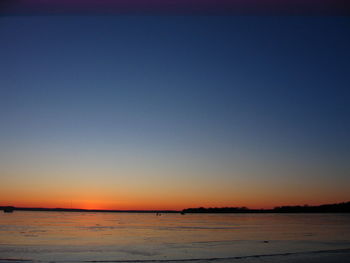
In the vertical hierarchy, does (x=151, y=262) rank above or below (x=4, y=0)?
below

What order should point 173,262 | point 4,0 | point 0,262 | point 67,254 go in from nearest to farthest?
point 4,0 → point 0,262 → point 173,262 → point 67,254

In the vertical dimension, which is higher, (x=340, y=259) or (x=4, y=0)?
(x=4, y=0)

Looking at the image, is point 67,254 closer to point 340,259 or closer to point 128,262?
point 128,262

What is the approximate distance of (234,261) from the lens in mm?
12414

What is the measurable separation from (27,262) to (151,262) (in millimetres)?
4137

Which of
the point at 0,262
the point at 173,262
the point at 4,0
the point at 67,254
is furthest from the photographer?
the point at 67,254

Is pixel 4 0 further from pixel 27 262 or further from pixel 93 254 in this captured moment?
pixel 93 254

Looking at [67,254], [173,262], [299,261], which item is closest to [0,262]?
[67,254]

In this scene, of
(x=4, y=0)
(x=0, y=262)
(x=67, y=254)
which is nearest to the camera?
(x=4, y=0)

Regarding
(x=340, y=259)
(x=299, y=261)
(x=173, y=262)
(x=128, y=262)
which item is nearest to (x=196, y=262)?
(x=173, y=262)

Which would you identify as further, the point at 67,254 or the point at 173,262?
the point at 67,254

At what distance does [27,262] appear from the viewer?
40.2 ft

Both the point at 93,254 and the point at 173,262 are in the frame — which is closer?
the point at 173,262

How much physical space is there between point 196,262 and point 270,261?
8.22 feet
